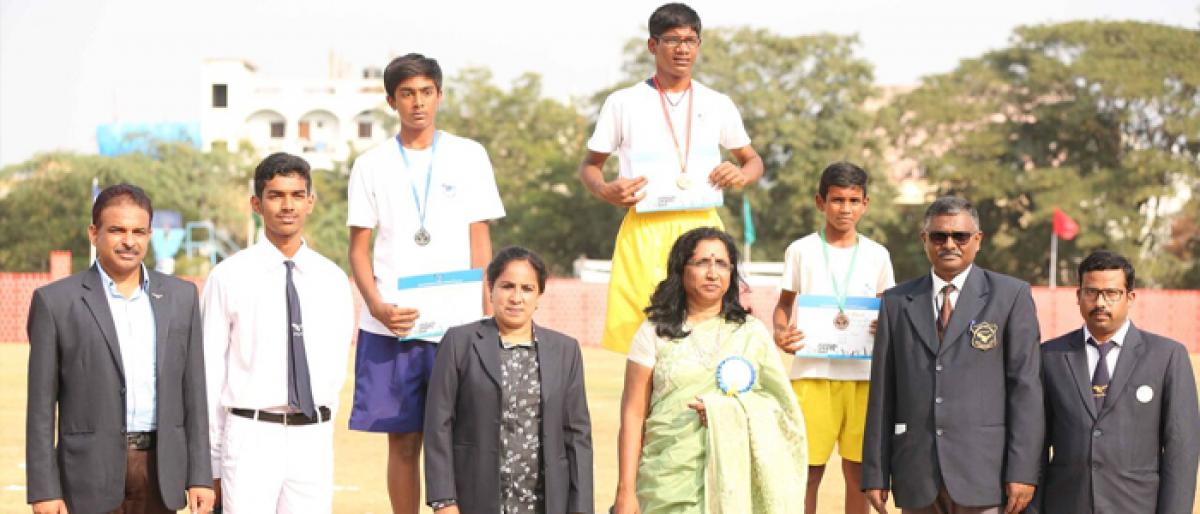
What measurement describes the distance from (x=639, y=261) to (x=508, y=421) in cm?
135

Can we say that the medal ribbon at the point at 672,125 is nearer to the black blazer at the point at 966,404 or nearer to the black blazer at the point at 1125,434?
the black blazer at the point at 966,404

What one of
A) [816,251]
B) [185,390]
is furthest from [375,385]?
[816,251]

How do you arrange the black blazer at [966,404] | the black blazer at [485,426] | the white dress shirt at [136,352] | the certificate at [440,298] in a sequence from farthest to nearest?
the certificate at [440,298] → the black blazer at [966,404] → the black blazer at [485,426] → the white dress shirt at [136,352]

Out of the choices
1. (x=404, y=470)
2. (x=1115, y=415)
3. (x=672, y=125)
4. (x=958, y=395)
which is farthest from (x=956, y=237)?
(x=404, y=470)

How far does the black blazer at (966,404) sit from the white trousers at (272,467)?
2.16 m

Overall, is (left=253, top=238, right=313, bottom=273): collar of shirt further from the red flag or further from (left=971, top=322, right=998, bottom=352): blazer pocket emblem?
the red flag

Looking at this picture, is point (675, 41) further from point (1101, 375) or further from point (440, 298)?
point (1101, 375)

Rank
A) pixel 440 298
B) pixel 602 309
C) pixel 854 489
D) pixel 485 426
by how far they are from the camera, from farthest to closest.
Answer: pixel 602 309
pixel 854 489
pixel 440 298
pixel 485 426

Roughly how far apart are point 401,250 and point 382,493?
4375 mm

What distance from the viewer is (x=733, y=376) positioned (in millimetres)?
5348

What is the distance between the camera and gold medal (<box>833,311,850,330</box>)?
6340 millimetres

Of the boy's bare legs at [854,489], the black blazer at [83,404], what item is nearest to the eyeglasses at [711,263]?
the boy's bare legs at [854,489]

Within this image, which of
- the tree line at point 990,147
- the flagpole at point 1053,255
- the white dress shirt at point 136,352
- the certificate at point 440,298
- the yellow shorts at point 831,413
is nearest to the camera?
the white dress shirt at point 136,352

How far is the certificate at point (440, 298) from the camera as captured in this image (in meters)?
5.86
